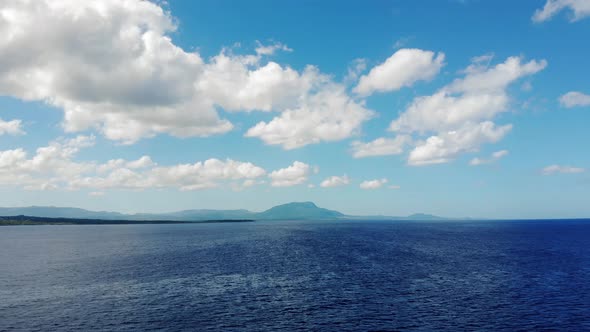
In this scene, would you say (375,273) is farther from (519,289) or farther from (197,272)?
(197,272)

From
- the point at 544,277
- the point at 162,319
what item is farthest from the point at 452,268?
the point at 162,319

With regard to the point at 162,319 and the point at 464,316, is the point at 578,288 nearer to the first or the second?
the point at 464,316

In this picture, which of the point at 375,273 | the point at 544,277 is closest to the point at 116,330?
the point at 375,273

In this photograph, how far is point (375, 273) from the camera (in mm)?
93312

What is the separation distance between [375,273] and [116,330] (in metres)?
63.3

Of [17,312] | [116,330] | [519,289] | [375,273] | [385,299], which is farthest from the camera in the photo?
[375,273]

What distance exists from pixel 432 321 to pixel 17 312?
6911 centimetres

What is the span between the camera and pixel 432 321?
180 feet

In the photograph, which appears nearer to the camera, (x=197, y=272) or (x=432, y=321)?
(x=432, y=321)

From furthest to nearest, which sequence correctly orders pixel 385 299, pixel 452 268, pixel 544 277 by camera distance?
pixel 452 268 → pixel 544 277 → pixel 385 299

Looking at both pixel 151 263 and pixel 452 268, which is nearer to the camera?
pixel 452 268

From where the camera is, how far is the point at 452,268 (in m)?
100

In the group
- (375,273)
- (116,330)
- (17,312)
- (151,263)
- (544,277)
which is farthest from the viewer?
(151,263)

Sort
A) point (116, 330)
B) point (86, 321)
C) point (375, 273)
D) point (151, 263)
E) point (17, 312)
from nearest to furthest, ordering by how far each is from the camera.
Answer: point (116, 330) → point (86, 321) → point (17, 312) → point (375, 273) → point (151, 263)
